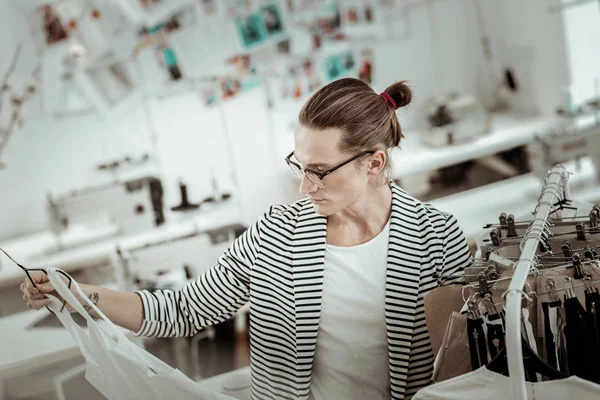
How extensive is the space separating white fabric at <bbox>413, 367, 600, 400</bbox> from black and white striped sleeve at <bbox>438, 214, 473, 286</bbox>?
39 cm

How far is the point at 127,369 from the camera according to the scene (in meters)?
1.52

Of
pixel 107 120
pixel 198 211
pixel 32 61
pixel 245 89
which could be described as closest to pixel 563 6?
pixel 245 89

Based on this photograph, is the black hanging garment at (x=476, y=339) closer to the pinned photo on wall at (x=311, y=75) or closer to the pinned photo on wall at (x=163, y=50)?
the pinned photo on wall at (x=163, y=50)

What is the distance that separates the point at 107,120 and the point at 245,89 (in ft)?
2.97

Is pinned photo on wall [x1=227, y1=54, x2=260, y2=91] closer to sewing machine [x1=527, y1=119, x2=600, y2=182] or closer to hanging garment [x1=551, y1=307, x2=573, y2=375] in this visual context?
sewing machine [x1=527, y1=119, x2=600, y2=182]

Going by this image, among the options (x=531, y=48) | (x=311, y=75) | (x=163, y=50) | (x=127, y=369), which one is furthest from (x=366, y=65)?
(x=127, y=369)

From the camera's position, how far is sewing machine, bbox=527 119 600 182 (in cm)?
303

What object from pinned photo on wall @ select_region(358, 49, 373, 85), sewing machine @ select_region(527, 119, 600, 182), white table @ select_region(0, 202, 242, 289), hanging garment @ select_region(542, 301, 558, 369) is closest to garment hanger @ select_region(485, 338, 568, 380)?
hanging garment @ select_region(542, 301, 558, 369)

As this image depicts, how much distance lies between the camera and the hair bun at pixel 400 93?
164 centimetres

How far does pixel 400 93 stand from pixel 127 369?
0.82 metres

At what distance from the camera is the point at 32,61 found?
15.1 feet

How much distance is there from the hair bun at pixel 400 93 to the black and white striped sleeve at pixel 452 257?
0.28 meters

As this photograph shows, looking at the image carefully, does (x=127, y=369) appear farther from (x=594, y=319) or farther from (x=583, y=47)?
(x=583, y=47)

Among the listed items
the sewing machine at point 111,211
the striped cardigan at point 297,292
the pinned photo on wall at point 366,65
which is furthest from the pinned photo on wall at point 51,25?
the striped cardigan at point 297,292
